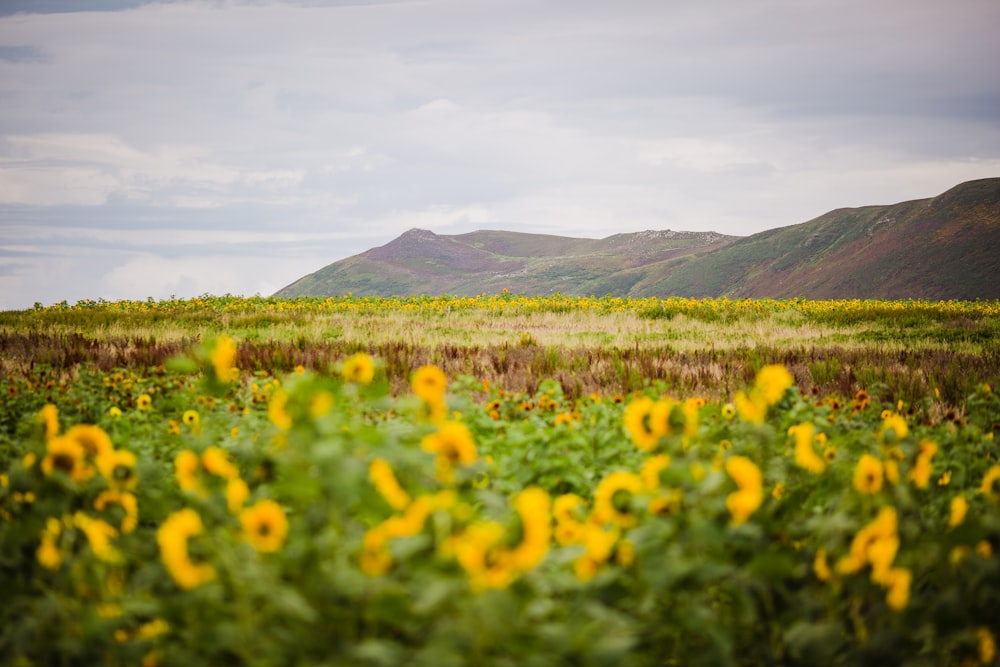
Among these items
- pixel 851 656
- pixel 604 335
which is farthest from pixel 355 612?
pixel 604 335

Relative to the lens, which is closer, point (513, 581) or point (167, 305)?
point (513, 581)

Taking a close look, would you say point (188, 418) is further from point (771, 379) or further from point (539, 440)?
point (771, 379)

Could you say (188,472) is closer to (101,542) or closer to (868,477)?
(101,542)

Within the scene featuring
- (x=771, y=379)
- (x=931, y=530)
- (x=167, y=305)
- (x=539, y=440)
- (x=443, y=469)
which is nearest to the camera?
(x=443, y=469)

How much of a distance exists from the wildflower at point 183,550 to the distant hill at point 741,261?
64.8 metres

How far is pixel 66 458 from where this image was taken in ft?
6.82

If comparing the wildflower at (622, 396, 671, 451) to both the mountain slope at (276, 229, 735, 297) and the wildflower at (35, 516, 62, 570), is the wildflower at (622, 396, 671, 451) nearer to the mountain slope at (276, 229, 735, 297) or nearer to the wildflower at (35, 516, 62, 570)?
A: the wildflower at (35, 516, 62, 570)

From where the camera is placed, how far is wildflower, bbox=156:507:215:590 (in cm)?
156

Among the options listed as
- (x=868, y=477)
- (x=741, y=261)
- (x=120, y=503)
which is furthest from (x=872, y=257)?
(x=120, y=503)

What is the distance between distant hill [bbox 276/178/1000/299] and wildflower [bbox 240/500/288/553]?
212 ft

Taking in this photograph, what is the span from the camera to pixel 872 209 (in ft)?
292

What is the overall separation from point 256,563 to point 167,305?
2419 centimetres

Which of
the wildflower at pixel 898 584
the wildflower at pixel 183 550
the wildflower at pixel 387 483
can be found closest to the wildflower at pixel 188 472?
the wildflower at pixel 183 550

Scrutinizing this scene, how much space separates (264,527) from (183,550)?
0.20m
